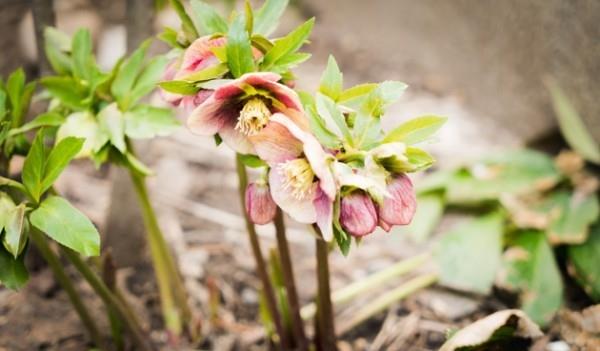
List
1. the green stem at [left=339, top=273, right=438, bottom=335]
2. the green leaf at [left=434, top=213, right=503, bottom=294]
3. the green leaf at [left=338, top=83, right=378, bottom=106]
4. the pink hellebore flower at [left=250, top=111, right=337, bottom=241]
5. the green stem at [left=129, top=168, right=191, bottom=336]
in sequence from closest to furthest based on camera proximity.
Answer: the pink hellebore flower at [left=250, top=111, right=337, bottom=241] → the green leaf at [left=338, top=83, right=378, bottom=106] → the green stem at [left=129, top=168, right=191, bottom=336] → the green stem at [left=339, top=273, right=438, bottom=335] → the green leaf at [left=434, top=213, right=503, bottom=294]

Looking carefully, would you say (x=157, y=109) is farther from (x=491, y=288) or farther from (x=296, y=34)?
(x=491, y=288)

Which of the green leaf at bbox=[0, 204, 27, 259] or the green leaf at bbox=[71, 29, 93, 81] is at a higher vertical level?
the green leaf at bbox=[71, 29, 93, 81]

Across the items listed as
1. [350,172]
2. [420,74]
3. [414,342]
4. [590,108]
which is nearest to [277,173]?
[350,172]

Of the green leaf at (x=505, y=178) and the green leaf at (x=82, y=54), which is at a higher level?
the green leaf at (x=82, y=54)

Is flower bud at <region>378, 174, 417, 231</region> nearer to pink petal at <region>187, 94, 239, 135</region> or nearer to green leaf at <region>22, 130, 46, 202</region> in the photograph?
pink petal at <region>187, 94, 239, 135</region>

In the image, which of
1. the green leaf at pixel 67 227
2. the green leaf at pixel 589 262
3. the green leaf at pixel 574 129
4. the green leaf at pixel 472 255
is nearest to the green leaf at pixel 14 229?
the green leaf at pixel 67 227

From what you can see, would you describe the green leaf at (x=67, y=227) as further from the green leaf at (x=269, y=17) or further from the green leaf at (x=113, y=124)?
the green leaf at (x=269, y=17)

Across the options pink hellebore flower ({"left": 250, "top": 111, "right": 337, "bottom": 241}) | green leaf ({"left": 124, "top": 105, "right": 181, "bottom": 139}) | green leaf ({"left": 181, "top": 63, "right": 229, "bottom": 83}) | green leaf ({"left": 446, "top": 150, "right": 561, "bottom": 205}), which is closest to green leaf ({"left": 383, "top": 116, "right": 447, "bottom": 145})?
pink hellebore flower ({"left": 250, "top": 111, "right": 337, "bottom": 241})

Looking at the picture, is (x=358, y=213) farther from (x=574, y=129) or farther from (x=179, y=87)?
(x=574, y=129)
